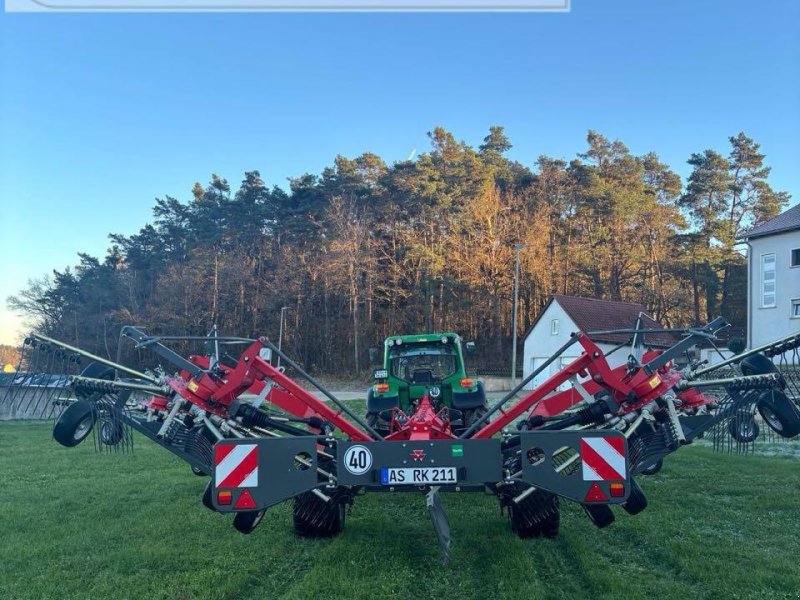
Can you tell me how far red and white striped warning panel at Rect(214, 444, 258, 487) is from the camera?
4266 mm

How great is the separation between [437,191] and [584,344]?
39.3m

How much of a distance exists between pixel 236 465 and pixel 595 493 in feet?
7.83

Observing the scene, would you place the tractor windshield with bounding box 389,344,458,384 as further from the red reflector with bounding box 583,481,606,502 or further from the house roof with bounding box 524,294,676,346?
the house roof with bounding box 524,294,676,346

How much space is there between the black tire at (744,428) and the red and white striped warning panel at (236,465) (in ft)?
12.8

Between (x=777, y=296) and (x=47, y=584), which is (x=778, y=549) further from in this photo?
(x=777, y=296)

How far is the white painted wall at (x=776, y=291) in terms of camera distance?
26000 millimetres

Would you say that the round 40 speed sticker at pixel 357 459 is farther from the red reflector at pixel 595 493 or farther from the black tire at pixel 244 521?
the red reflector at pixel 595 493

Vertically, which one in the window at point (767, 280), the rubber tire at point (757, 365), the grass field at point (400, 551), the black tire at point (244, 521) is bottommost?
the grass field at point (400, 551)

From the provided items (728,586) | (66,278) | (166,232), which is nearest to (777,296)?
(728,586)

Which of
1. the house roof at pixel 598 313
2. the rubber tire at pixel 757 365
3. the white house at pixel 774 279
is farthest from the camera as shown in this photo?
the house roof at pixel 598 313

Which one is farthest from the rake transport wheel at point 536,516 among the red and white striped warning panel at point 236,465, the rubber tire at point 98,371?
the rubber tire at point 98,371

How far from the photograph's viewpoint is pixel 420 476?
4.45 meters

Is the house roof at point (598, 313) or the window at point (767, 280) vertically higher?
the window at point (767, 280)

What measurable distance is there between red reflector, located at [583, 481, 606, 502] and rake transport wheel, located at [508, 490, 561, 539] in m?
0.99
